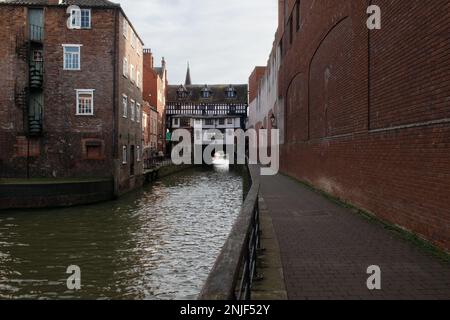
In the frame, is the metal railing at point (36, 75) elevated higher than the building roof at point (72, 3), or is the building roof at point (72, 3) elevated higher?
the building roof at point (72, 3)

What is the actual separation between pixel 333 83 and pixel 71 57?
1743 centimetres

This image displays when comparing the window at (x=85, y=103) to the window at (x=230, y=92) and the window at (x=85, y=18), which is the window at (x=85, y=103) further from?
the window at (x=230, y=92)

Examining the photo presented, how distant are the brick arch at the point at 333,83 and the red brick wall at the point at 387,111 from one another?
0.11ft

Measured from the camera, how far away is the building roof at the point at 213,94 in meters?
72.8

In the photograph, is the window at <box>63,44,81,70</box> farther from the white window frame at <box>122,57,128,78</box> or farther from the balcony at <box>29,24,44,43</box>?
the white window frame at <box>122,57,128,78</box>

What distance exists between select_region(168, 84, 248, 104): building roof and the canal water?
5161cm

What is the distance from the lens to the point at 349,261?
21.8 ft

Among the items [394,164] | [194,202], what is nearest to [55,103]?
[194,202]

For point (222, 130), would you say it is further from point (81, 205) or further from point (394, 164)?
point (394, 164)

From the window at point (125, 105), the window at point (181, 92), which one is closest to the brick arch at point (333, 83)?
the window at point (125, 105)

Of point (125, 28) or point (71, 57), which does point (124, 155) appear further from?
point (125, 28)

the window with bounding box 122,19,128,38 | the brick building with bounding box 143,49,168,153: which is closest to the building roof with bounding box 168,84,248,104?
the brick building with bounding box 143,49,168,153

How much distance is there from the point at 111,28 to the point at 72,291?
2061cm

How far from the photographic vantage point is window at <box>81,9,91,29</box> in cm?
2613
